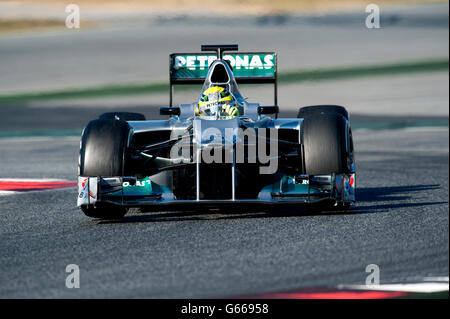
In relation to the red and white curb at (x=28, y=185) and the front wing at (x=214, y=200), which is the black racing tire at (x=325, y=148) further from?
the red and white curb at (x=28, y=185)

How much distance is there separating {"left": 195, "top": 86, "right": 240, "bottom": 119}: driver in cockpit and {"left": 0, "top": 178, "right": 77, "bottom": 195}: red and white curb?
259 cm

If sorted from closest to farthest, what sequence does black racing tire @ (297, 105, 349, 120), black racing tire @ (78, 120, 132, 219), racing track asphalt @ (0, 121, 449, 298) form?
1. racing track asphalt @ (0, 121, 449, 298)
2. black racing tire @ (78, 120, 132, 219)
3. black racing tire @ (297, 105, 349, 120)

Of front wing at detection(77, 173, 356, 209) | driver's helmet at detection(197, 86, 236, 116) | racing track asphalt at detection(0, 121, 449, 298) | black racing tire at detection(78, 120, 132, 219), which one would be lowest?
racing track asphalt at detection(0, 121, 449, 298)

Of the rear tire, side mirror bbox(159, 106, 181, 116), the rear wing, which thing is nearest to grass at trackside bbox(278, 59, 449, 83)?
the rear wing

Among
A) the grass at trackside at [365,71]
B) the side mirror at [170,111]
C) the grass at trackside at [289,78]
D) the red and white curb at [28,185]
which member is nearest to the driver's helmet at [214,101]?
the side mirror at [170,111]

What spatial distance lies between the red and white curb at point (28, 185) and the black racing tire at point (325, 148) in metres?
4.11

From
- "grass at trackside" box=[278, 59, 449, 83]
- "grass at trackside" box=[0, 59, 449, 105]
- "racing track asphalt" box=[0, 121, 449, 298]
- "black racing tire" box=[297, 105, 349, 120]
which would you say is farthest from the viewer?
"grass at trackside" box=[278, 59, 449, 83]

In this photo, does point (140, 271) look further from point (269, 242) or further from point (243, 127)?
point (243, 127)

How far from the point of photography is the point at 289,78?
26.3 meters

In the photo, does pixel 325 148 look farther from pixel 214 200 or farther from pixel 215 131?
pixel 214 200

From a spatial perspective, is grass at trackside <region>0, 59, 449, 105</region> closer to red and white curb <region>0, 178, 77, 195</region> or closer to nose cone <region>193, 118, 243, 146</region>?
red and white curb <region>0, 178, 77, 195</region>

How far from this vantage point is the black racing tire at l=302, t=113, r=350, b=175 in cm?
893

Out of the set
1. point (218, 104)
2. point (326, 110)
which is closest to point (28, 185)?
point (218, 104)

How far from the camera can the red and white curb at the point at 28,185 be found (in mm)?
11695
